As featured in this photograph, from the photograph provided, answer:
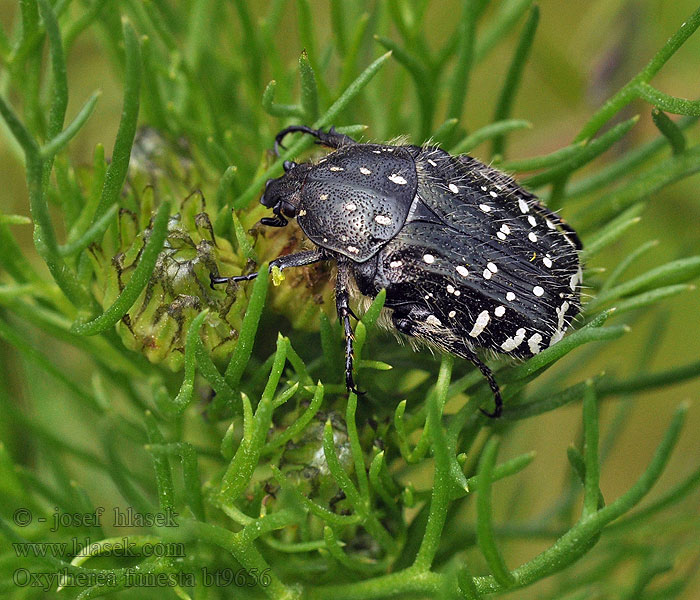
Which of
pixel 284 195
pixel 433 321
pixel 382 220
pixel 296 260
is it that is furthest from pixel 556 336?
pixel 284 195

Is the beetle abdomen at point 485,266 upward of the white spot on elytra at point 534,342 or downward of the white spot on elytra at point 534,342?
upward

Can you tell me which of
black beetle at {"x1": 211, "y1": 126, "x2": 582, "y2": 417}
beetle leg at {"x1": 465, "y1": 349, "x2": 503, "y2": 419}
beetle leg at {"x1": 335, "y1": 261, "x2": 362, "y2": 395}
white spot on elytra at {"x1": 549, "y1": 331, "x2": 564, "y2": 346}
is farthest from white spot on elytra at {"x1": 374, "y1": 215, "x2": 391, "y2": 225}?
white spot on elytra at {"x1": 549, "y1": 331, "x2": 564, "y2": 346}

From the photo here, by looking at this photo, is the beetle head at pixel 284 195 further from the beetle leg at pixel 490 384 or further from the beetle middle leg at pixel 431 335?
the beetle leg at pixel 490 384

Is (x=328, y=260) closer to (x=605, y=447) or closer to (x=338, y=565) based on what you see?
(x=338, y=565)

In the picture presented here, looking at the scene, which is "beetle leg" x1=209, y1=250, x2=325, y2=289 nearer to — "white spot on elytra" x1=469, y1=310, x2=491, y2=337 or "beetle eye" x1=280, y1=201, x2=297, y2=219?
"beetle eye" x1=280, y1=201, x2=297, y2=219

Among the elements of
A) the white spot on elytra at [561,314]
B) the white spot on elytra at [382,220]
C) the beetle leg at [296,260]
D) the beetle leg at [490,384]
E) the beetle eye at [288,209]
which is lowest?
the beetle leg at [490,384]

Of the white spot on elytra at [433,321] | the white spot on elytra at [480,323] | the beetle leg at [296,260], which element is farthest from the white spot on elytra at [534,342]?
the beetle leg at [296,260]

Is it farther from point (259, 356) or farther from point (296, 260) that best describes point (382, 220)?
point (259, 356)
